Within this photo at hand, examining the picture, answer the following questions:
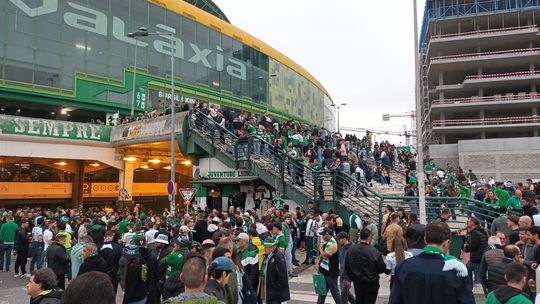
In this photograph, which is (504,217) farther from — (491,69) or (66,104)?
(491,69)

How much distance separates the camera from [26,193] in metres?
29.6

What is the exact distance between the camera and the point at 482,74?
51.4 m

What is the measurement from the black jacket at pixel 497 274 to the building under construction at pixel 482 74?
140 ft

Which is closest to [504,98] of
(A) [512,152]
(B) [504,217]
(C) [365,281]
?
(A) [512,152]

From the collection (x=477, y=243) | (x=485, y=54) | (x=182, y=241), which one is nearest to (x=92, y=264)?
(x=182, y=241)

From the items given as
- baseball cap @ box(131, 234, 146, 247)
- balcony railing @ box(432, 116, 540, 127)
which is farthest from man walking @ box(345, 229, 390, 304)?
balcony railing @ box(432, 116, 540, 127)

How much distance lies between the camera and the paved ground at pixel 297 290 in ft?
30.7

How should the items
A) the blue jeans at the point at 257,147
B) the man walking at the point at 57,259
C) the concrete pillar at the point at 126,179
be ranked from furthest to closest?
the concrete pillar at the point at 126,179
the blue jeans at the point at 257,147
the man walking at the point at 57,259

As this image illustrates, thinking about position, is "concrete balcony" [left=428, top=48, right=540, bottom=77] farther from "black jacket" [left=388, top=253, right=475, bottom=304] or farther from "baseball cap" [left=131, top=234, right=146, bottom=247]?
"black jacket" [left=388, top=253, right=475, bottom=304]

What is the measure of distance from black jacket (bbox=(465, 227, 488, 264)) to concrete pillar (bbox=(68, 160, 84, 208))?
98.9ft

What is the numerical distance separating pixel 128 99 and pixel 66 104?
17.7ft

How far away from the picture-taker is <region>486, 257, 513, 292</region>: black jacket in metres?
5.73

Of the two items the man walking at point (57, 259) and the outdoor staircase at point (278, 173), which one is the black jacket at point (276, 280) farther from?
the outdoor staircase at point (278, 173)

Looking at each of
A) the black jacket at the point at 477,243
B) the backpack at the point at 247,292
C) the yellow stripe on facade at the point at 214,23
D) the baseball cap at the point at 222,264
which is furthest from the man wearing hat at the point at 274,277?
the yellow stripe on facade at the point at 214,23
